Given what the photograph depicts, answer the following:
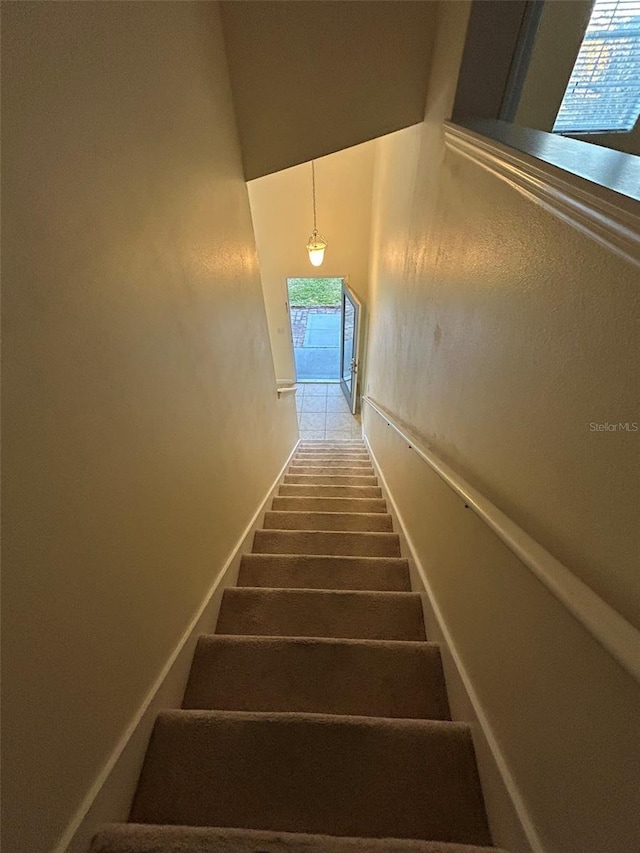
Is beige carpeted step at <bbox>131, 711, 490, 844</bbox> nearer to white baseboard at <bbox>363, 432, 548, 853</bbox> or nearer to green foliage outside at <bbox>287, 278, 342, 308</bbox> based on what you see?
white baseboard at <bbox>363, 432, 548, 853</bbox>

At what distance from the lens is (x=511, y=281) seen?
3.06 ft

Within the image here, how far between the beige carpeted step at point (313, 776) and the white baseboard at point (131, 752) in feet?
0.17

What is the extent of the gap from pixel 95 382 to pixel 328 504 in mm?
2205

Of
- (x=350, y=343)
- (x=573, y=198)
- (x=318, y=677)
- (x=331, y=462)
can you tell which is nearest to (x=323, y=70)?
(x=573, y=198)

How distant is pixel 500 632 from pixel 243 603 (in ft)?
3.51

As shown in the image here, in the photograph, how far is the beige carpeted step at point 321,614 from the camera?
1.56 m

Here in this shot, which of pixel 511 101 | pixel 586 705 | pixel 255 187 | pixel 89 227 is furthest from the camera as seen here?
pixel 255 187

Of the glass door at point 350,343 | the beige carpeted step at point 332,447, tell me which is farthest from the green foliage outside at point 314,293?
the beige carpeted step at point 332,447

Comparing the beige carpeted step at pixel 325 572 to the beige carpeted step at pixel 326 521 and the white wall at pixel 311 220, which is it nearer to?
the beige carpeted step at pixel 326 521

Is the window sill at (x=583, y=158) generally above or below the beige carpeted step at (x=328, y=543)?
above

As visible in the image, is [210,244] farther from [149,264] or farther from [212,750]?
[212,750]

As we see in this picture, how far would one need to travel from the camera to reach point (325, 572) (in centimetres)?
190

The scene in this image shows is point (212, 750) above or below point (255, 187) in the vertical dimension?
below

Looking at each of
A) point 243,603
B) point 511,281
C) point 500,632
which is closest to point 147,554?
point 243,603
